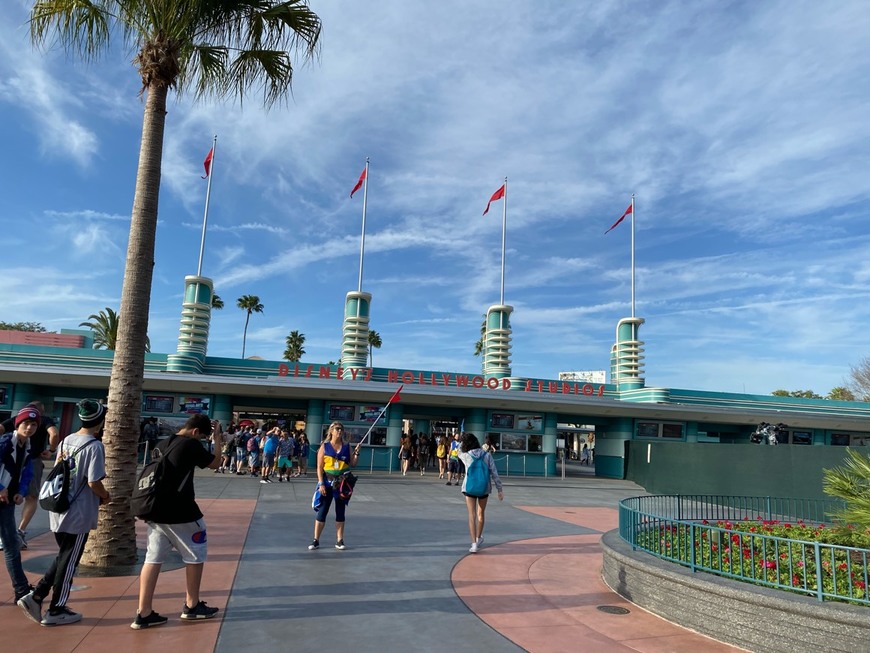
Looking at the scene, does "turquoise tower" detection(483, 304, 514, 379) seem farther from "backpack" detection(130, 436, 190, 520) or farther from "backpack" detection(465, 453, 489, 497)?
"backpack" detection(130, 436, 190, 520)

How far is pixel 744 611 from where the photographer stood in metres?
5.54

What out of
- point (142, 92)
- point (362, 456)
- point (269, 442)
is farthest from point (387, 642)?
point (362, 456)

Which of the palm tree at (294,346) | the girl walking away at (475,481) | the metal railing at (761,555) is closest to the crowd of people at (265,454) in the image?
the girl walking away at (475,481)

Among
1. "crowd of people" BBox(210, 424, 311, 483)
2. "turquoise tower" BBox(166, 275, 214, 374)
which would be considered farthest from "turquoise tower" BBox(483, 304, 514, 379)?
"turquoise tower" BBox(166, 275, 214, 374)

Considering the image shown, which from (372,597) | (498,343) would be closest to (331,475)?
(372,597)

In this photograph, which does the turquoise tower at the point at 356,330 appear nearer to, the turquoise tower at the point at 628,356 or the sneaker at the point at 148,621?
the turquoise tower at the point at 628,356

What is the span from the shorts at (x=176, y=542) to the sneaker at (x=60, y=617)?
0.80 m

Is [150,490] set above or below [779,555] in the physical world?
above

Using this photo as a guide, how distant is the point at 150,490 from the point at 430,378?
20751 mm

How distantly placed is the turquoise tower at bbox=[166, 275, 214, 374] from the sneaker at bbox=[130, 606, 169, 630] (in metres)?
19.4

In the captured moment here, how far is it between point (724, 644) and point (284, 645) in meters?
3.91

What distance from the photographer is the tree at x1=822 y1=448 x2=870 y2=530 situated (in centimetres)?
628

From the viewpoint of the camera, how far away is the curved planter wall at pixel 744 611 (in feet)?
16.4

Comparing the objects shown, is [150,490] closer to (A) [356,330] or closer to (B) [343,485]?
(B) [343,485]
